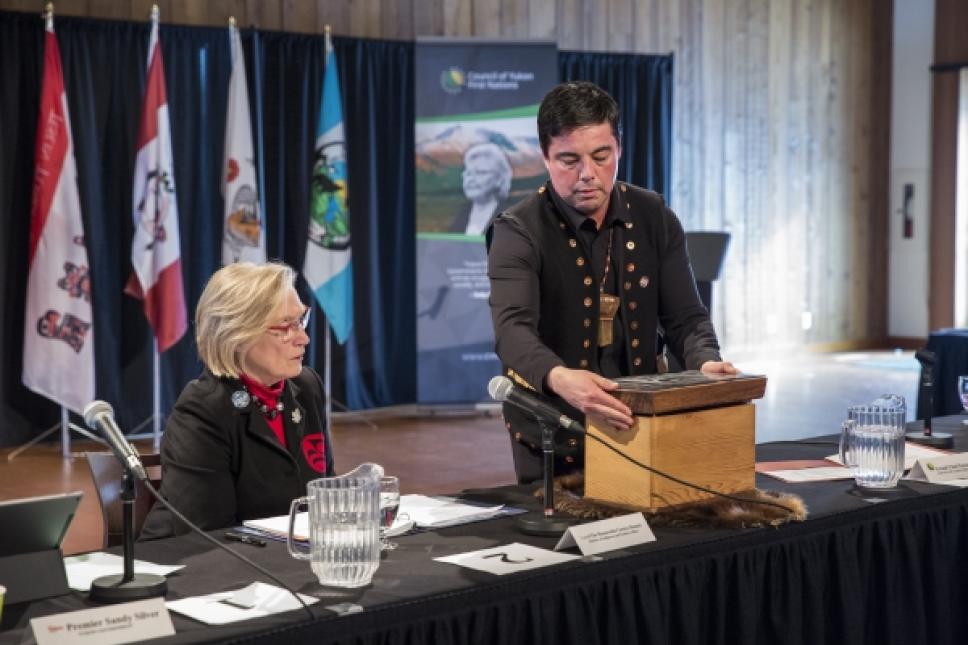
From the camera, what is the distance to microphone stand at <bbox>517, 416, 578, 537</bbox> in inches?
89.5

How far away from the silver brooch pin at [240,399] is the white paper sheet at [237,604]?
0.69 meters

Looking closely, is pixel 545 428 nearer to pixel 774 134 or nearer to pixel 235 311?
pixel 235 311

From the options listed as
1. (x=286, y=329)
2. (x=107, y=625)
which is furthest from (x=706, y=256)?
(x=107, y=625)

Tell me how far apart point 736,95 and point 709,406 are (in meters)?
8.72

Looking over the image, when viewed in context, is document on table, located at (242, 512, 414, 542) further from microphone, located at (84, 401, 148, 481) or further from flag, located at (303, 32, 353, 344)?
flag, located at (303, 32, 353, 344)

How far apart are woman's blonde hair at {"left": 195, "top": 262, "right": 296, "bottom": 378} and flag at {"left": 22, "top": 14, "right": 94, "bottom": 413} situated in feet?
14.2

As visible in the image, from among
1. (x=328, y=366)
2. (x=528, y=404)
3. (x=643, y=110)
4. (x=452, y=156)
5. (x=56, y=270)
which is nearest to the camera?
(x=528, y=404)

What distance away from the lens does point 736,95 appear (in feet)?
35.4

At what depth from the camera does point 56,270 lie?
22.1 feet

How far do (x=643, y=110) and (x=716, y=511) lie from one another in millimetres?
7372

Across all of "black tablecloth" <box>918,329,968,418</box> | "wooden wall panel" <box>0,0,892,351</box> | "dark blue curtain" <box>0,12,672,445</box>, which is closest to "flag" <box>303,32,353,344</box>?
"dark blue curtain" <box>0,12,672,445</box>

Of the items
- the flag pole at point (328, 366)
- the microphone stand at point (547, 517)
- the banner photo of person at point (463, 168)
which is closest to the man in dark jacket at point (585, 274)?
the microphone stand at point (547, 517)

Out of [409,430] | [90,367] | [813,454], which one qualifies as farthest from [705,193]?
[813,454]

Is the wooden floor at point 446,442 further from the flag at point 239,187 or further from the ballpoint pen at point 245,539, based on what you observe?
the ballpoint pen at point 245,539
